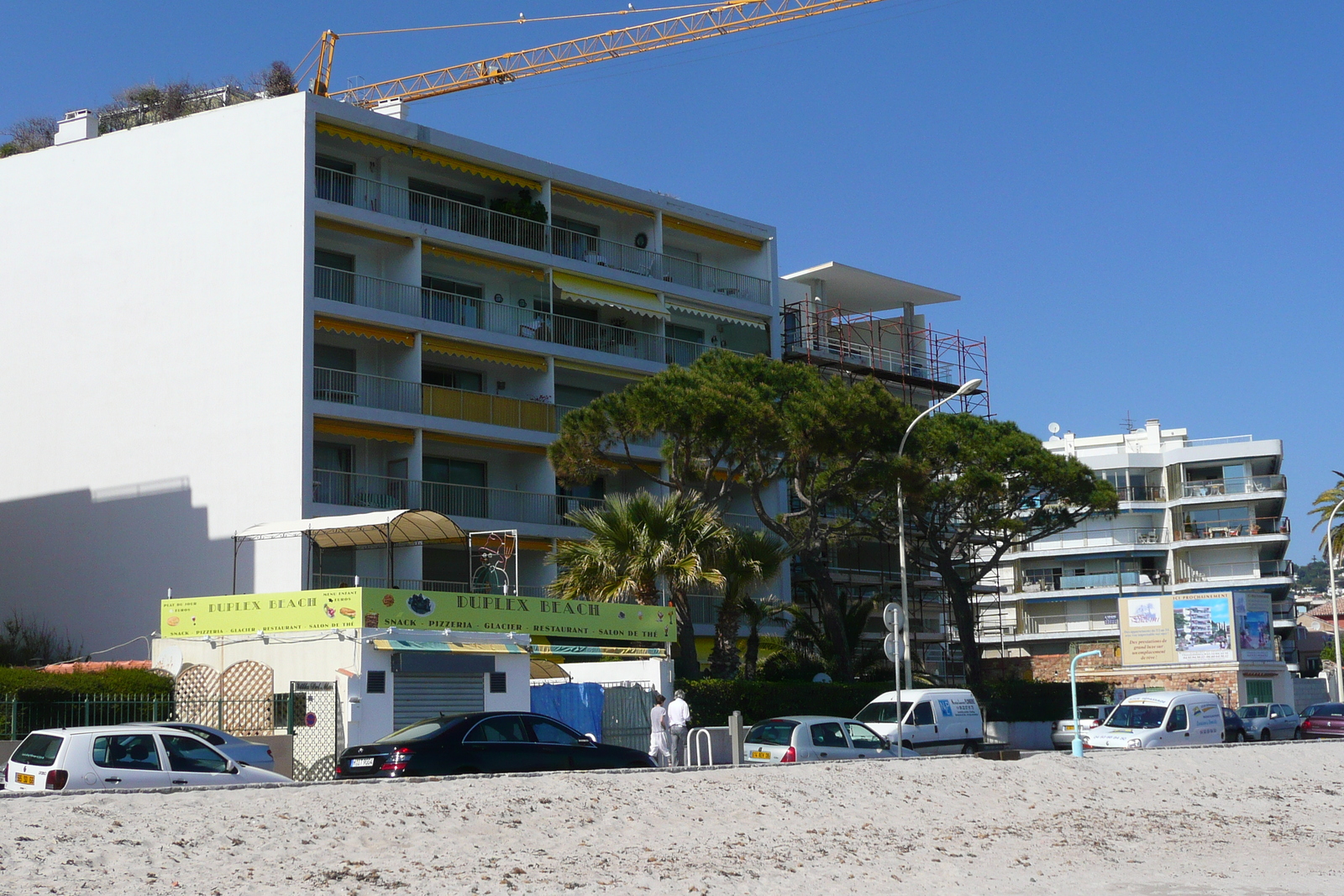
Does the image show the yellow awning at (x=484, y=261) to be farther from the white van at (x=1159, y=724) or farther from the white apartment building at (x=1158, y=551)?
the white apartment building at (x=1158, y=551)

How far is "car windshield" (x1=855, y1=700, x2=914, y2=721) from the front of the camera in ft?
106

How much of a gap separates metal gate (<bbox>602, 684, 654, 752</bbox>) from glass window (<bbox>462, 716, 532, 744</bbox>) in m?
7.98

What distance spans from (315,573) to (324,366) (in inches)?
244

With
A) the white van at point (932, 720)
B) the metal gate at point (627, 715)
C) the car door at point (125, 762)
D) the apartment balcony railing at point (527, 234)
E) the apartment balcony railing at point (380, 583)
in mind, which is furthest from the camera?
the apartment balcony railing at point (527, 234)

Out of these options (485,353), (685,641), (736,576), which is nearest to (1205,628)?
(685,641)

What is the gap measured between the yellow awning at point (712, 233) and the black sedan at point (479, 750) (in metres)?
30.5

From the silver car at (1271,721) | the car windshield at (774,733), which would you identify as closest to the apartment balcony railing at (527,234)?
the silver car at (1271,721)

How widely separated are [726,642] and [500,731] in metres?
15.6

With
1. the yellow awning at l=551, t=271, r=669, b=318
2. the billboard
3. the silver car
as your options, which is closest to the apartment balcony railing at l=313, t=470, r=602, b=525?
the yellow awning at l=551, t=271, r=669, b=318

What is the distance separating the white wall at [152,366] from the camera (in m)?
38.8

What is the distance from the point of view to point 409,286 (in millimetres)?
41688

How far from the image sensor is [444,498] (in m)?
42.2

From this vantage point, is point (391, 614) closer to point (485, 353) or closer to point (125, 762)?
point (125, 762)

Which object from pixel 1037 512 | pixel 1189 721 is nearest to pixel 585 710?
pixel 1189 721
